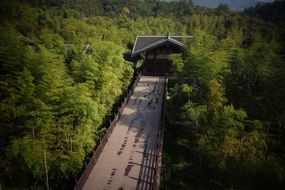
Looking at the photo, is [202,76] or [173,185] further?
[202,76]

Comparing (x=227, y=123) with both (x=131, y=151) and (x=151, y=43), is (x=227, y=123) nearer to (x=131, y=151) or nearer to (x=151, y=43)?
(x=131, y=151)

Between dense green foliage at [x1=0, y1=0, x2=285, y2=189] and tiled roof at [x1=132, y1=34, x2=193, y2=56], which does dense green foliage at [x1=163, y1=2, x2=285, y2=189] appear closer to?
dense green foliage at [x1=0, y1=0, x2=285, y2=189]

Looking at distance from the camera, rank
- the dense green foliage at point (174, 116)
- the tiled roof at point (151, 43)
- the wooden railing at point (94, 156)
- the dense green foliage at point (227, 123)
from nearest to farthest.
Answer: the wooden railing at point (94, 156), the dense green foliage at point (174, 116), the dense green foliage at point (227, 123), the tiled roof at point (151, 43)

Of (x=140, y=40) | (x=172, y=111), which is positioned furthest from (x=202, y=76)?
(x=140, y=40)

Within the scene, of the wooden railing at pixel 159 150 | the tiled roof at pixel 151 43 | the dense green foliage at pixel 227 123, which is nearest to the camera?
the wooden railing at pixel 159 150

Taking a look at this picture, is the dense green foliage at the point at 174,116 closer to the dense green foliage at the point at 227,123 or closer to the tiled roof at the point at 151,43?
the dense green foliage at the point at 227,123

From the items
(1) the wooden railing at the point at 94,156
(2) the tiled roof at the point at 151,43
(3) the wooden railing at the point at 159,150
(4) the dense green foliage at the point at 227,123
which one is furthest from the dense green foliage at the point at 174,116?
(2) the tiled roof at the point at 151,43

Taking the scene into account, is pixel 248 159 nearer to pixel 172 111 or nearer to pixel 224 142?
pixel 224 142

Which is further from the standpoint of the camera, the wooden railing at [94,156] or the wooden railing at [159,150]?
the wooden railing at [159,150]
